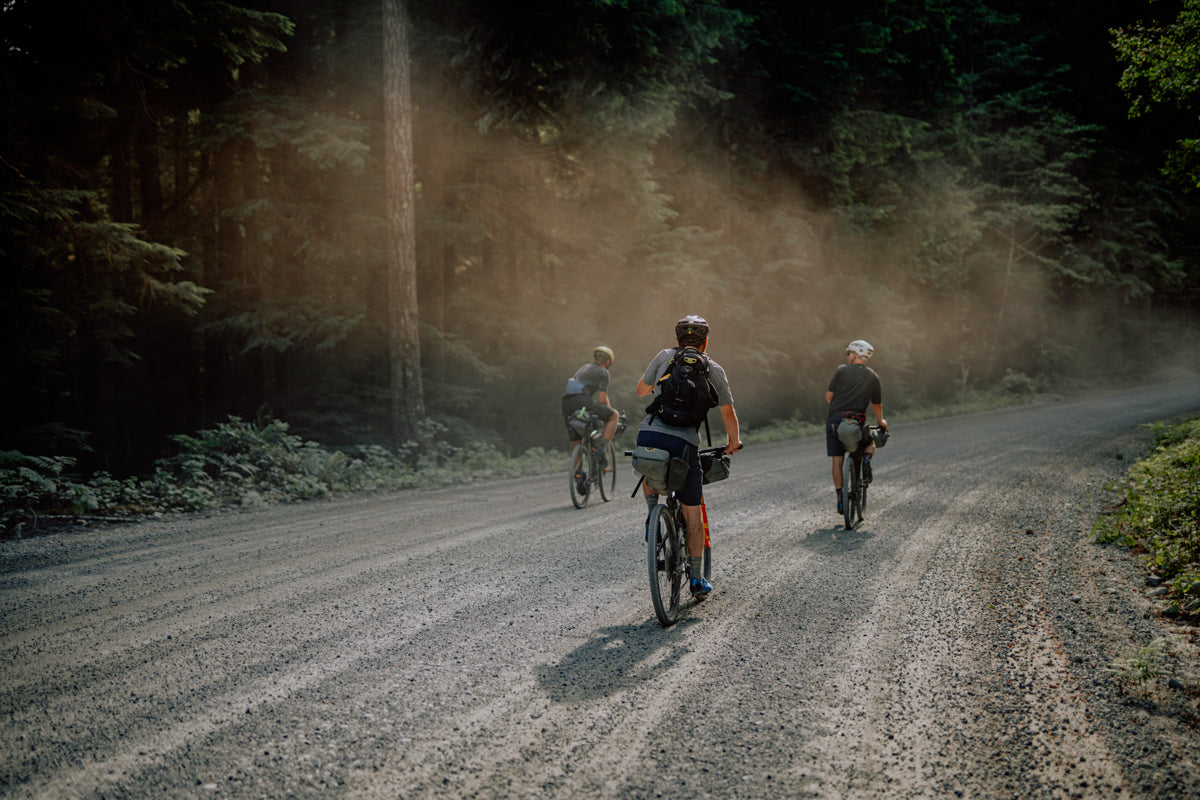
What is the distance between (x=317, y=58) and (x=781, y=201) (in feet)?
44.3

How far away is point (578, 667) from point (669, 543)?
1.20 m

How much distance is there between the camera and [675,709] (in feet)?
11.9

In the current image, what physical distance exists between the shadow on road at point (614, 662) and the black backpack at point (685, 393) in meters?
1.39

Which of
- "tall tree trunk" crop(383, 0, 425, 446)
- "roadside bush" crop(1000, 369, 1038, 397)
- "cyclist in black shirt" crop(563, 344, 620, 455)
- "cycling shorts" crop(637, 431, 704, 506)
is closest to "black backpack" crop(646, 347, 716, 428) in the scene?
"cycling shorts" crop(637, 431, 704, 506)

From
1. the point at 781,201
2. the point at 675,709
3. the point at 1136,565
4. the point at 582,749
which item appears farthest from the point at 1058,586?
the point at 781,201

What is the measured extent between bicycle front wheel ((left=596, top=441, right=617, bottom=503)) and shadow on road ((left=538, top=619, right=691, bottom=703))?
17.0ft

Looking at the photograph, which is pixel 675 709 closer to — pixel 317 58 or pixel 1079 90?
pixel 317 58

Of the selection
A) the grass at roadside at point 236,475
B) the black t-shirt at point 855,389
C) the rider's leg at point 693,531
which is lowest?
the rider's leg at point 693,531

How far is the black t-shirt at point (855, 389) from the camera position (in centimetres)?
816

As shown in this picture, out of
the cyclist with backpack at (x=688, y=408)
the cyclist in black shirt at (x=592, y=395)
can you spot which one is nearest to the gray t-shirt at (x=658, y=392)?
the cyclist with backpack at (x=688, y=408)

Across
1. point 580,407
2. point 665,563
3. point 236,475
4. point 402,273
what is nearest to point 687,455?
point 665,563

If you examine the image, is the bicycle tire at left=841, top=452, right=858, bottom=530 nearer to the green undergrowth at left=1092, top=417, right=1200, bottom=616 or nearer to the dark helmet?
the green undergrowth at left=1092, top=417, right=1200, bottom=616

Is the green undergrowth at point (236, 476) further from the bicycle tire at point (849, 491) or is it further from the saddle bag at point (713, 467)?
the saddle bag at point (713, 467)

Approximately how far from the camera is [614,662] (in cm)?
425
